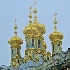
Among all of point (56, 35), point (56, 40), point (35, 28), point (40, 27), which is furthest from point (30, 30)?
point (56, 40)

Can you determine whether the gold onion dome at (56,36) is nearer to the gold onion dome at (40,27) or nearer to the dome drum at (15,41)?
the gold onion dome at (40,27)

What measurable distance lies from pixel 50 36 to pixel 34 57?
5.09 metres

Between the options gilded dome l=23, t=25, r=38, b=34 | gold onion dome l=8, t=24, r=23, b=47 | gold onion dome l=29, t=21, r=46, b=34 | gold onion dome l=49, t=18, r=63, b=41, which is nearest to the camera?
gold onion dome l=49, t=18, r=63, b=41

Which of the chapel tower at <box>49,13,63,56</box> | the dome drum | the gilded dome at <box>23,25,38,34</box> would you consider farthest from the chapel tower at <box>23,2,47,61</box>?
the chapel tower at <box>49,13,63,56</box>

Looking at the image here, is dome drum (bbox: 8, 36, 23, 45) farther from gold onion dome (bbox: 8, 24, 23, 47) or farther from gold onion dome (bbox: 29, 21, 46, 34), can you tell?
gold onion dome (bbox: 29, 21, 46, 34)

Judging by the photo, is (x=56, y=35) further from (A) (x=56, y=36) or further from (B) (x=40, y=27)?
(B) (x=40, y=27)

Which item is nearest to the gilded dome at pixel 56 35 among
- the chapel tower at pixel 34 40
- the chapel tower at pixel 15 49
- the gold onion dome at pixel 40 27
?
the chapel tower at pixel 34 40

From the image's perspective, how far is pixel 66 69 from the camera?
1796 inches

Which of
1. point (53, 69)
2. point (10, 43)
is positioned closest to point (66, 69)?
point (53, 69)

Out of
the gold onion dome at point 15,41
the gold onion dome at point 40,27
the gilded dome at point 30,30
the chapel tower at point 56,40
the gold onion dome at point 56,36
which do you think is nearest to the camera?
the gold onion dome at point 56,36

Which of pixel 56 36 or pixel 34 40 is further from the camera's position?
pixel 34 40

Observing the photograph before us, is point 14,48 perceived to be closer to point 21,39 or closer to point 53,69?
point 21,39

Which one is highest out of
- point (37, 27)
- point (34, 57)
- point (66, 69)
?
point (37, 27)

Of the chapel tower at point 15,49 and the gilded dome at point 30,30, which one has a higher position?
the gilded dome at point 30,30
